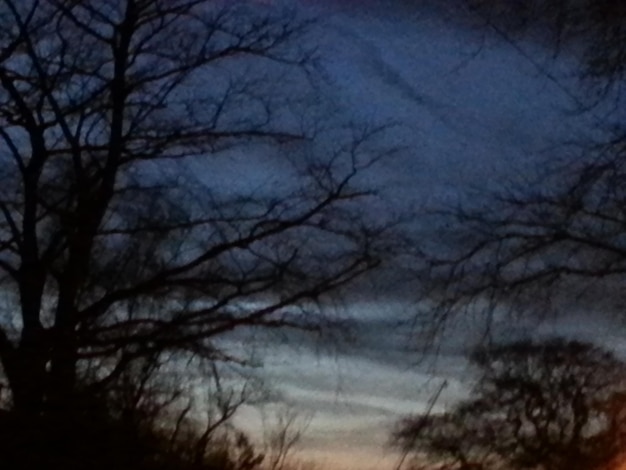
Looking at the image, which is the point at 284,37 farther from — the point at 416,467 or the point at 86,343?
the point at 416,467

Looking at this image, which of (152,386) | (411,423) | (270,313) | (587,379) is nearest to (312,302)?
(270,313)

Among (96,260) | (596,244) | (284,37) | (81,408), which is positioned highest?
(284,37)

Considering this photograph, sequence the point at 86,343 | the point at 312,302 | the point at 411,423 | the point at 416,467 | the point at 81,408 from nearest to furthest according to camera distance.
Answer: the point at 81,408 → the point at 86,343 → the point at 312,302 → the point at 416,467 → the point at 411,423

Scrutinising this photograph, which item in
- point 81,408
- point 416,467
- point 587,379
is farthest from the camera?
point 587,379

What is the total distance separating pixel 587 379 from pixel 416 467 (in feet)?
52.0

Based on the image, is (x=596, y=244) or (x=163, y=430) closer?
(x=596, y=244)

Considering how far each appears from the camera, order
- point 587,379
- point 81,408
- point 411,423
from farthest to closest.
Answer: point 587,379 → point 411,423 → point 81,408

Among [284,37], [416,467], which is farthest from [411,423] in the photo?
[284,37]

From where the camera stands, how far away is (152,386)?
1875 cm

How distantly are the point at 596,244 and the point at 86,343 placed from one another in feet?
19.4

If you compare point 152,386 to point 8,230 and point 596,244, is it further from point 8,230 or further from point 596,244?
point 596,244

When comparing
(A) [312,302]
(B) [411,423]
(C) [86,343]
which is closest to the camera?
(C) [86,343]

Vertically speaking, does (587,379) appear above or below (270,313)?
above

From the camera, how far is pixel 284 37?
19.1 m
